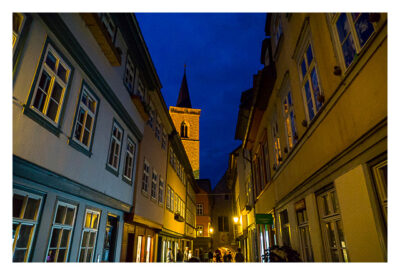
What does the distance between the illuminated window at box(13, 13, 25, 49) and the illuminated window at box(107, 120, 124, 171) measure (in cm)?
365

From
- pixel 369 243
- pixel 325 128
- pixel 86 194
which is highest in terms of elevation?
pixel 325 128

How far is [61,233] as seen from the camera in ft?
15.1

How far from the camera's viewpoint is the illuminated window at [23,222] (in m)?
3.51

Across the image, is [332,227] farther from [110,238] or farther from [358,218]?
[110,238]

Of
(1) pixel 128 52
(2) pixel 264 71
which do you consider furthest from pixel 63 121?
(2) pixel 264 71

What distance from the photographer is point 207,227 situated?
103 ft

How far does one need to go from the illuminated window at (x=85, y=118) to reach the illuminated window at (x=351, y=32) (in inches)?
193

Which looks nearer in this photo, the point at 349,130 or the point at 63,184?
the point at 349,130

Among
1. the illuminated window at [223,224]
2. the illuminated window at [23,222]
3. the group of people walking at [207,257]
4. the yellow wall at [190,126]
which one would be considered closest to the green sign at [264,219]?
the group of people walking at [207,257]

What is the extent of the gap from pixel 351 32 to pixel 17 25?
14.8ft

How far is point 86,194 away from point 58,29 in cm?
326

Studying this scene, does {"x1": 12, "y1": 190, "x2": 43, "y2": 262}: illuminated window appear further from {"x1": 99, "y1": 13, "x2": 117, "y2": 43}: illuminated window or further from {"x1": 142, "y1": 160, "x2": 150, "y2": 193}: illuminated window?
{"x1": 142, "y1": 160, "x2": 150, "y2": 193}: illuminated window

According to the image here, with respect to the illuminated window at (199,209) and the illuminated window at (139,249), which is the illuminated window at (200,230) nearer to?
the illuminated window at (199,209)

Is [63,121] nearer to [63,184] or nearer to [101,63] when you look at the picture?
[63,184]
